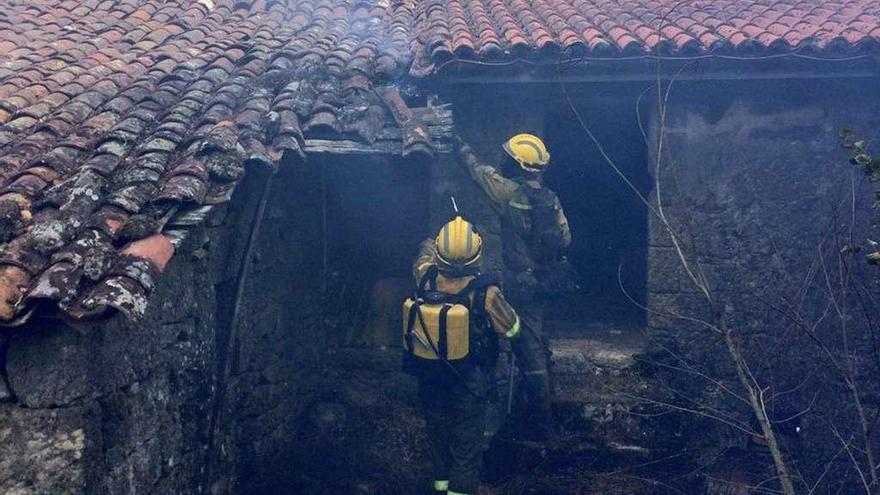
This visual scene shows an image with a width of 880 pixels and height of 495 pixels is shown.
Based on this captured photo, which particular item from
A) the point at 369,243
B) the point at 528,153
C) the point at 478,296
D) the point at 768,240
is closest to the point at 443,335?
the point at 478,296

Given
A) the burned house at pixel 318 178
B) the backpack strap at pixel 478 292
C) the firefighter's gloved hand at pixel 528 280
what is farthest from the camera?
the firefighter's gloved hand at pixel 528 280

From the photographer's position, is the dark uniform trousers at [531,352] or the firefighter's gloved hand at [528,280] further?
the firefighter's gloved hand at [528,280]

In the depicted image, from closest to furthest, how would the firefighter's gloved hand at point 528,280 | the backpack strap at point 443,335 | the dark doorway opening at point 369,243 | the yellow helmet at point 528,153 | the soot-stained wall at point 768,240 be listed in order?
the backpack strap at point 443,335
the yellow helmet at point 528,153
the soot-stained wall at point 768,240
the firefighter's gloved hand at point 528,280
the dark doorway opening at point 369,243

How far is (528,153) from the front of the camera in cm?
519

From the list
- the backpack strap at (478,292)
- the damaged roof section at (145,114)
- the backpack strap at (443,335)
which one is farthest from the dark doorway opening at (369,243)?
the backpack strap at (478,292)

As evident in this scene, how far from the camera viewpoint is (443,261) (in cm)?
479

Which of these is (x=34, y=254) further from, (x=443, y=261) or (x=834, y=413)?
(x=834, y=413)

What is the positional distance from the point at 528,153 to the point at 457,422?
2.09m

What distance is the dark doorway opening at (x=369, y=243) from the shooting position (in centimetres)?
585

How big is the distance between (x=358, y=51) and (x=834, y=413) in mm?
4925

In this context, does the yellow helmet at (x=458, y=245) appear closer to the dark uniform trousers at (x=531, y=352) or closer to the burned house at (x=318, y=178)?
the burned house at (x=318, y=178)

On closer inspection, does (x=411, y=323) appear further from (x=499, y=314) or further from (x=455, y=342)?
(x=499, y=314)

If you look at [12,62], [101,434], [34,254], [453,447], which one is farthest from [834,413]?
[12,62]

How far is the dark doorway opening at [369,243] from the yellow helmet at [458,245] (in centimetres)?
110
